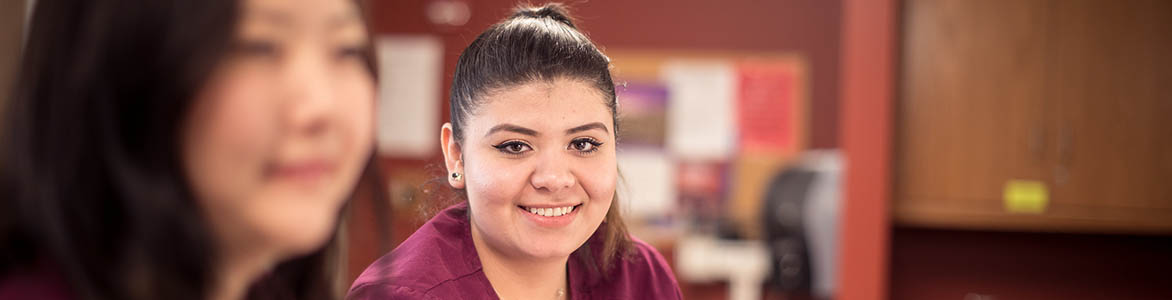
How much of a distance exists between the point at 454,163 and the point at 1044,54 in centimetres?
→ 274

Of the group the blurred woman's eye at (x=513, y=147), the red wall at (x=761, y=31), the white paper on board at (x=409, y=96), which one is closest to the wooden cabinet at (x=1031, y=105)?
the red wall at (x=761, y=31)

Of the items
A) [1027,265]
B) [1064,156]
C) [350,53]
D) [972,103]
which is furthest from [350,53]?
[1027,265]

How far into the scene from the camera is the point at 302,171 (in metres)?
0.34

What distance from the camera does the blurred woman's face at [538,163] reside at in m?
0.49

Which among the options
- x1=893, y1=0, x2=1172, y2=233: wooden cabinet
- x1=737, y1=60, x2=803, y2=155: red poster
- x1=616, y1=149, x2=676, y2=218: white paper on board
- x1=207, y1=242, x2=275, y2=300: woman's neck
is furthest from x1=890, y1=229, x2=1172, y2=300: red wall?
x1=207, y1=242, x2=275, y2=300: woman's neck

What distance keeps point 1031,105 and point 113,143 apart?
2.91 meters

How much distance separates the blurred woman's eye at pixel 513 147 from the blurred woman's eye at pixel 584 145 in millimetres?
24

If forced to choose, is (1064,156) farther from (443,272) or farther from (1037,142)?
(443,272)

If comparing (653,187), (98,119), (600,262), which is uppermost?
(98,119)

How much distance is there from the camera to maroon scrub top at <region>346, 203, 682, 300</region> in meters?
0.48

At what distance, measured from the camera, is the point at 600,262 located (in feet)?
1.92

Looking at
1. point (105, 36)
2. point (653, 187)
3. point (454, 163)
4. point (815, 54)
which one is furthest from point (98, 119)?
point (815, 54)

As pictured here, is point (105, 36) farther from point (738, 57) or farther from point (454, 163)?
point (738, 57)

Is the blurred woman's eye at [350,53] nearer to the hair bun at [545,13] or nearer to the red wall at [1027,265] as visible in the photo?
the hair bun at [545,13]
